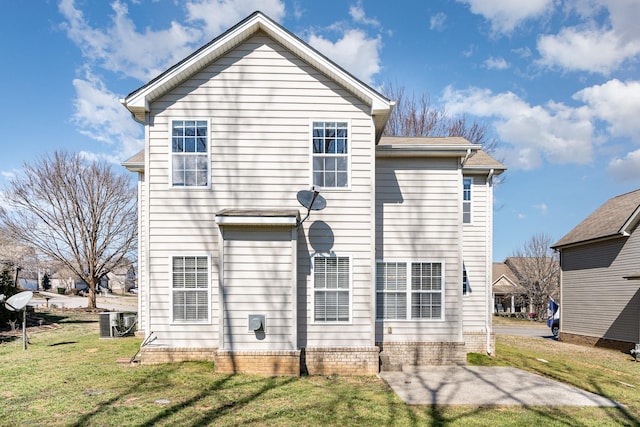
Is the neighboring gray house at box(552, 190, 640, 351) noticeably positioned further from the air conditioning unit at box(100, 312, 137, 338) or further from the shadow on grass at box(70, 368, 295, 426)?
the air conditioning unit at box(100, 312, 137, 338)

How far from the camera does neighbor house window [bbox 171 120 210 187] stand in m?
9.53

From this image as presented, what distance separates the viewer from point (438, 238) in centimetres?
1060

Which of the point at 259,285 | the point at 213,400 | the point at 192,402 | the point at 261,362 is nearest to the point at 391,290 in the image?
the point at 259,285

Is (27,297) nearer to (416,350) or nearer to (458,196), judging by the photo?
(416,350)

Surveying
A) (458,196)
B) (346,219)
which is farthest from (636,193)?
(346,219)

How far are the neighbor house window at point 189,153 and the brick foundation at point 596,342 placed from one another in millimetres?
17610

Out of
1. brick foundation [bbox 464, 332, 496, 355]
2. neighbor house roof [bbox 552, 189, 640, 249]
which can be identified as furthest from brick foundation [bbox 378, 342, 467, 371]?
neighbor house roof [bbox 552, 189, 640, 249]

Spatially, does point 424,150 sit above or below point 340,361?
above

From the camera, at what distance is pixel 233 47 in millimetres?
9680

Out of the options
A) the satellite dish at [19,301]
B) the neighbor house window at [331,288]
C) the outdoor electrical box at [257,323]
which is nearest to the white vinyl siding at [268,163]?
the neighbor house window at [331,288]

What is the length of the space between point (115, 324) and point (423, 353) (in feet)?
32.5

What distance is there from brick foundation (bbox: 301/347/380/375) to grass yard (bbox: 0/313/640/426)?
0.36 meters

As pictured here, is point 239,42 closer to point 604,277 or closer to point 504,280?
point 604,277

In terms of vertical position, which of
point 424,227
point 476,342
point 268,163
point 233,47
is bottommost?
point 476,342
